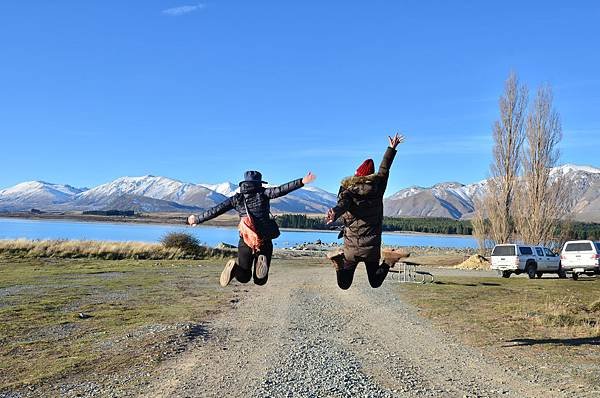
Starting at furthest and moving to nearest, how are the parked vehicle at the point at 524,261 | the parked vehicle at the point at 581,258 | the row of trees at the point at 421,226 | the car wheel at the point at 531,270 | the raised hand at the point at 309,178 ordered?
the row of trees at the point at 421,226 < the car wheel at the point at 531,270 < the parked vehicle at the point at 524,261 < the parked vehicle at the point at 581,258 < the raised hand at the point at 309,178

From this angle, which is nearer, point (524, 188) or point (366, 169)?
point (366, 169)

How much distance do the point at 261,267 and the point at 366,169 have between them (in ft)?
7.29

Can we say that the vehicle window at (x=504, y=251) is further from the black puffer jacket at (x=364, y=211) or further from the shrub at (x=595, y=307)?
the black puffer jacket at (x=364, y=211)

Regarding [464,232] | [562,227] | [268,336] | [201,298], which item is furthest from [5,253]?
[464,232]

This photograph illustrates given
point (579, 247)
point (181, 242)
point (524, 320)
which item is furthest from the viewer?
point (181, 242)

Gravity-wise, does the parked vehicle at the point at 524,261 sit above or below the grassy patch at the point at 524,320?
above

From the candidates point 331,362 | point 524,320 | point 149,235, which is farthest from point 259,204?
point 149,235

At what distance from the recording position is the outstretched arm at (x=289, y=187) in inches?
320

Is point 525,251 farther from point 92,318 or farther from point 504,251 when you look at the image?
point 92,318

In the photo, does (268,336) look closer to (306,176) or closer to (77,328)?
(77,328)

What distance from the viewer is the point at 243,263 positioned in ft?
29.3

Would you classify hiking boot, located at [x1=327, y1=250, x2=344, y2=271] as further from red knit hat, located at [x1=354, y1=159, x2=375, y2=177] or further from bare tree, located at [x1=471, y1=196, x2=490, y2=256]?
bare tree, located at [x1=471, y1=196, x2=490, y2=256]

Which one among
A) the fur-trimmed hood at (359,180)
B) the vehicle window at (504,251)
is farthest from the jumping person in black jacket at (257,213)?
the vehicle window at (504,251)

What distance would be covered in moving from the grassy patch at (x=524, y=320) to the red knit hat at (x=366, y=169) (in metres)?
6.40
